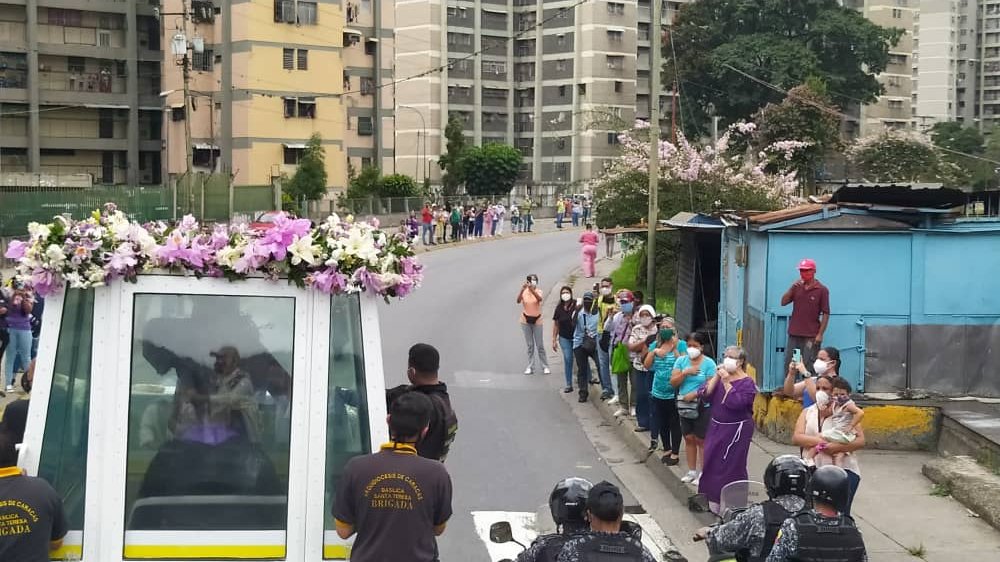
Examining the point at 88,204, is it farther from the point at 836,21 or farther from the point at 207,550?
the point at 836,21

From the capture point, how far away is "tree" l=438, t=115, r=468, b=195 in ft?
247

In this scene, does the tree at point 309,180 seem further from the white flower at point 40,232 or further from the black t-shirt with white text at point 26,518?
the black t-shirt with white text at point 26,518

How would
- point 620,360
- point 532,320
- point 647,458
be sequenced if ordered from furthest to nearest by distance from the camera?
point 532,320, point 620,360, point 647,458

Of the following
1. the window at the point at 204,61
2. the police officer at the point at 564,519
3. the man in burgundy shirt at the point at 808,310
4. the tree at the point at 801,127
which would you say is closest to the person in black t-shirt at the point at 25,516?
the police officer at the point at 564,519

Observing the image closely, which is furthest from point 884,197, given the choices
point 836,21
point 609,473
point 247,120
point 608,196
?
point 836,21

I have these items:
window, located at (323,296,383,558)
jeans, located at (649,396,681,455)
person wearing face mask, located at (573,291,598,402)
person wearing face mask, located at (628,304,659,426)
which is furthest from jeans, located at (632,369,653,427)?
window, located at (323,296,383,558)

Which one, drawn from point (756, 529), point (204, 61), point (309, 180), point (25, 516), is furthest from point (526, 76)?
point (25, 516)

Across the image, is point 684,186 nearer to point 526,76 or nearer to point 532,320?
point 532,320

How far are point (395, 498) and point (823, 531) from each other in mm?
1914

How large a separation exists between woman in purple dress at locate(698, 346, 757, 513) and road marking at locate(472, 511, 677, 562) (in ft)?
1.94

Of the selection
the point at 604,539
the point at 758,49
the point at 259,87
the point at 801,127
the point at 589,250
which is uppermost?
the point at 758,49

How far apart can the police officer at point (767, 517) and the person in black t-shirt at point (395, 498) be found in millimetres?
1514

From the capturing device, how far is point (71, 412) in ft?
17.7

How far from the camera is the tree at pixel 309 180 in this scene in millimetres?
54594
